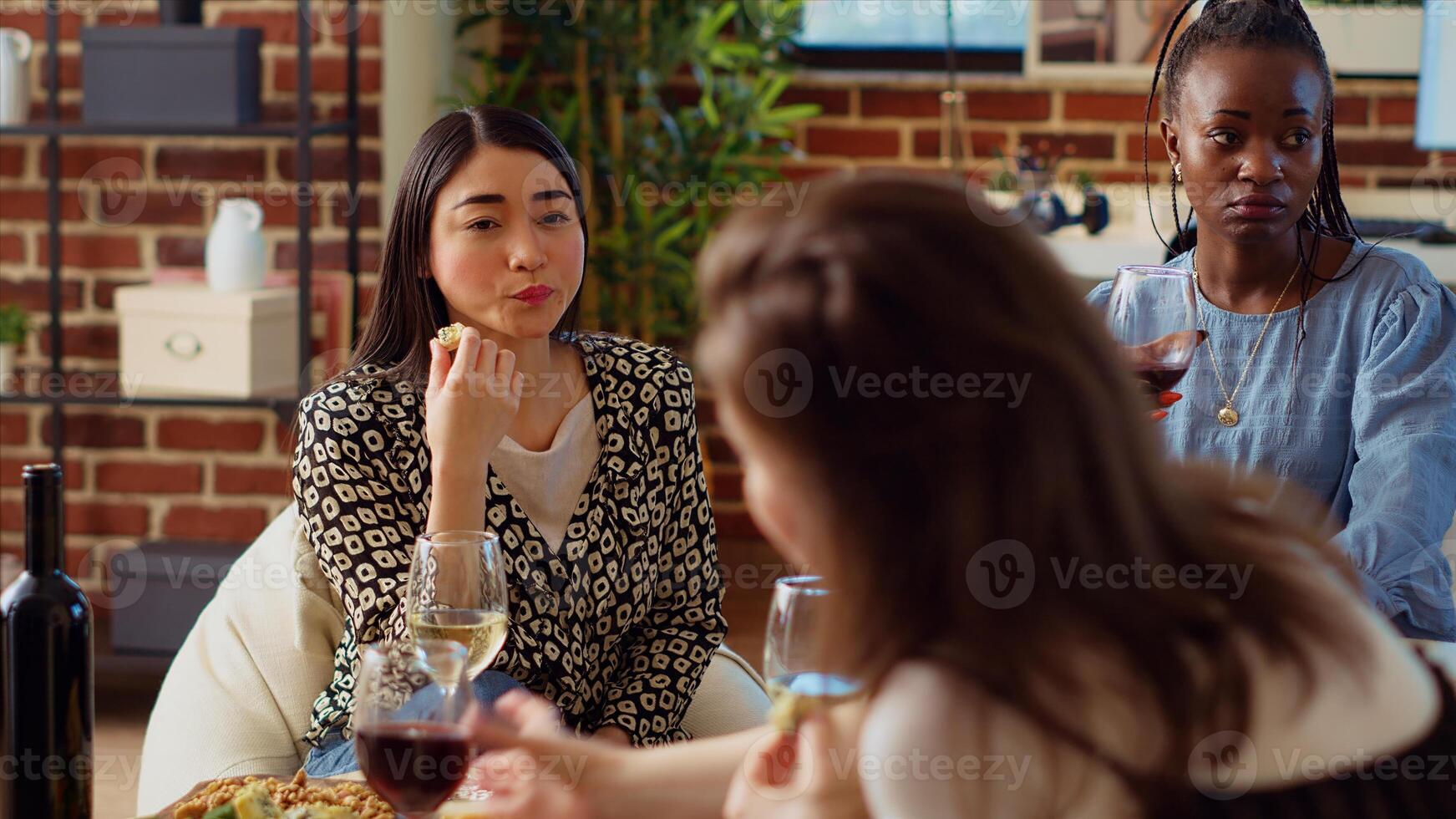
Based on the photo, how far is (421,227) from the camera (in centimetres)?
187

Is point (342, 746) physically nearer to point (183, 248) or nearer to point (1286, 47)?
point (1286, 47)

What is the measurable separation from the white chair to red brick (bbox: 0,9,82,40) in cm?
199

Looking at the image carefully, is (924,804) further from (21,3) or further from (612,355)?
(21,3)

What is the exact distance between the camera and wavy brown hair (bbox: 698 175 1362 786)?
727 millimetres

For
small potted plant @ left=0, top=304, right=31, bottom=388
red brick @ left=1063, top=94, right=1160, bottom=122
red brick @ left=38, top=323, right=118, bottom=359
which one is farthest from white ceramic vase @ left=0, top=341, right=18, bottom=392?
red brick @ left=1063, top=94, right=1160, bottom=122

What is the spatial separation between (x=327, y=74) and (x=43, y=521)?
91.6 inches

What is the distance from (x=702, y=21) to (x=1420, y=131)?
1.69m

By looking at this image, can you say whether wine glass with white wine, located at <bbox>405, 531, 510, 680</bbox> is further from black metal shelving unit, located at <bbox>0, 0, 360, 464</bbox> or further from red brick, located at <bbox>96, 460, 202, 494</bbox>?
red brick, located at <bbox>96, 460, 202, 494</bbox>

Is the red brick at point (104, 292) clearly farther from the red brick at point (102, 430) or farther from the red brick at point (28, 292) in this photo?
the red brick at point (102, 430)

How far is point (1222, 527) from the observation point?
2.63 ft

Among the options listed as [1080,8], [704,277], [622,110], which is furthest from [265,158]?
[704,277]

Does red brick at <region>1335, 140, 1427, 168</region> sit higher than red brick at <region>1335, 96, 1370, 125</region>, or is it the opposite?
red brick at <region>1335, 96, 1370, 125</region>

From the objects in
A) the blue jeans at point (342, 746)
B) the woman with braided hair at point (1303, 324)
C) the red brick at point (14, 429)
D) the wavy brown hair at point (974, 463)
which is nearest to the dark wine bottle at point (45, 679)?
the blue jeans at point (342, 746)

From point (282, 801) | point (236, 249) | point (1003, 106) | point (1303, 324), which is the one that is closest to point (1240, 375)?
point (1303, 324)
